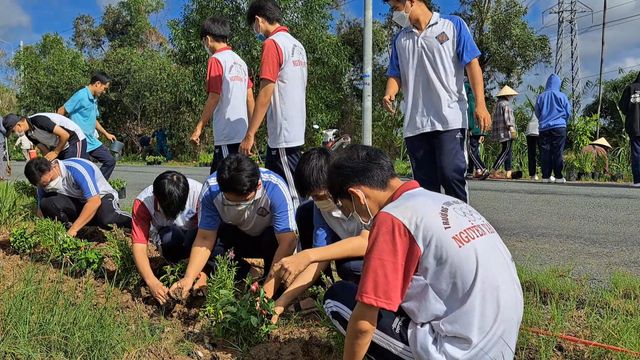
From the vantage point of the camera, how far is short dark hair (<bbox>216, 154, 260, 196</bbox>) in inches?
116

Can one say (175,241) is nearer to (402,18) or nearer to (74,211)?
(74,211)

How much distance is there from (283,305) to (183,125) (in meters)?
20.6

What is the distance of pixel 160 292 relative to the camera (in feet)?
10.3

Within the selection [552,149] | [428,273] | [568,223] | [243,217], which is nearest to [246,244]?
[243,217]

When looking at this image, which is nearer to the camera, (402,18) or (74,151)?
(402,18)

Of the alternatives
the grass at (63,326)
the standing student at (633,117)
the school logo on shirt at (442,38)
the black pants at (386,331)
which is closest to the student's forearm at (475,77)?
the school logo on shirt at (442,38)

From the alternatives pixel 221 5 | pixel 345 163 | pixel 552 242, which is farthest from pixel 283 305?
pixel 221 5

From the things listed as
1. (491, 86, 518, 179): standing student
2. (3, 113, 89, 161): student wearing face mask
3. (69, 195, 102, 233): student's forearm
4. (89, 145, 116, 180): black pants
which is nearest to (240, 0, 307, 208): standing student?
(69, 195, 102, 233): student's forearm

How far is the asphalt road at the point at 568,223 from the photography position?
12.9ft

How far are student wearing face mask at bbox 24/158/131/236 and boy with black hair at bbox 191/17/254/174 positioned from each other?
958 mm

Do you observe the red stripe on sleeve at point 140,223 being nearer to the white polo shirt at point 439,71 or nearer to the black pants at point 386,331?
the black pants at point 386,331

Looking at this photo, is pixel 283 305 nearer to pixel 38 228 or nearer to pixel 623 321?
pixel 623 321

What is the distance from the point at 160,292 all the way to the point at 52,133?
9.99 ft

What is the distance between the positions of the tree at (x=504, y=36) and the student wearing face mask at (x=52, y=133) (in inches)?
605
